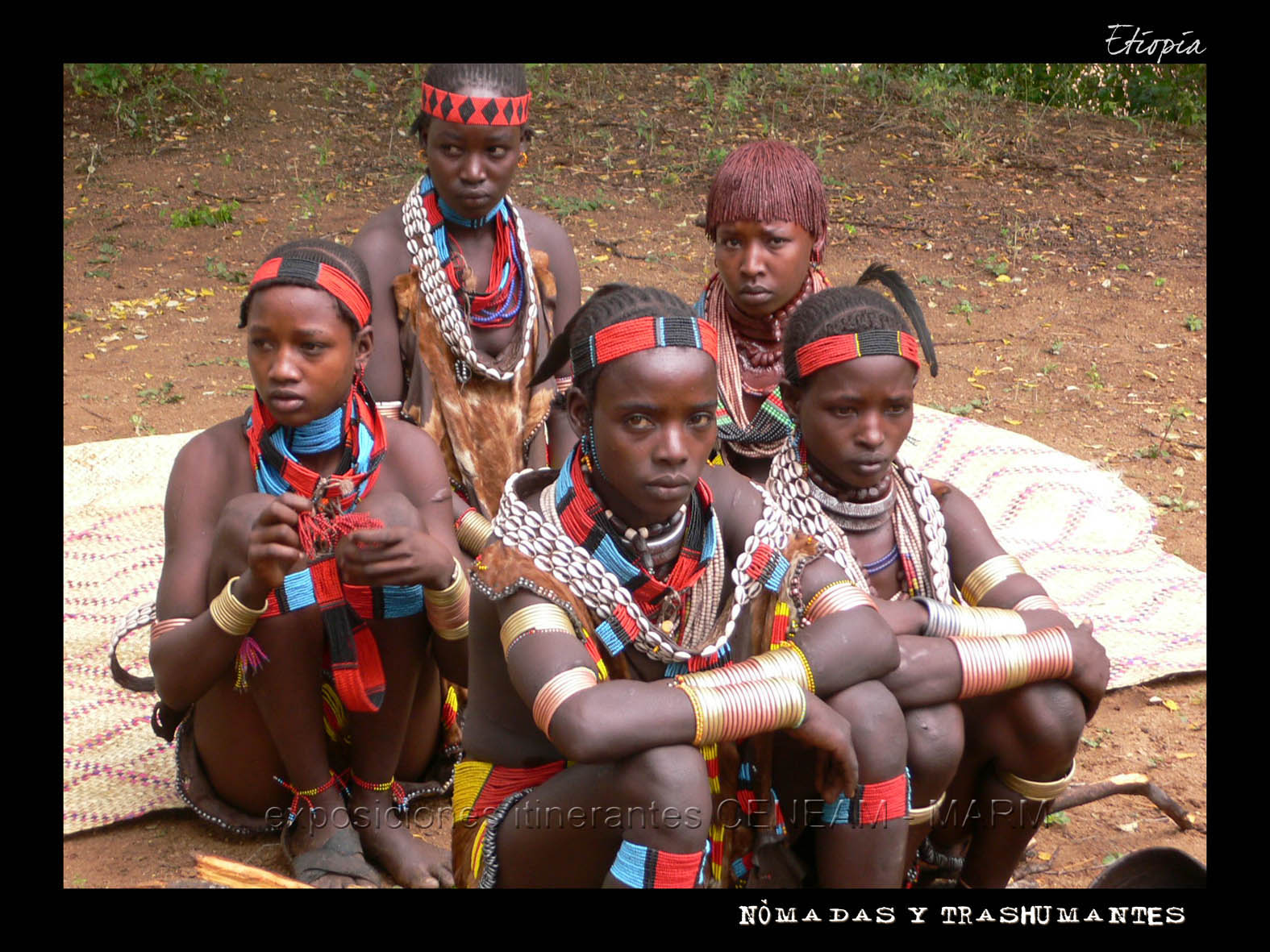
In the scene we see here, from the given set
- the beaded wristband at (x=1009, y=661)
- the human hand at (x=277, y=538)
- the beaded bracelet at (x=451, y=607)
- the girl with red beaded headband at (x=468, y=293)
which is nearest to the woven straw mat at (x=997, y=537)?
the beaded bracelet at (x=451, y=607)

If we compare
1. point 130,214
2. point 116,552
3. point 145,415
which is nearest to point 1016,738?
point 116,552

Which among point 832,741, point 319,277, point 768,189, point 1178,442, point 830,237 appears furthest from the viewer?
point 830,237

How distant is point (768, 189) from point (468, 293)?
43.8 inches

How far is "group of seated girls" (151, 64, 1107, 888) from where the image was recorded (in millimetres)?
2662

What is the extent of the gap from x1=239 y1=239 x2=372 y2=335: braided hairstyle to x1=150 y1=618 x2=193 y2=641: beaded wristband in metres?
0.78

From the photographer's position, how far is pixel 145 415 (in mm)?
6395

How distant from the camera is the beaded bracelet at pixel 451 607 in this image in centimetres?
321

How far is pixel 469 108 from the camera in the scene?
14.1ft

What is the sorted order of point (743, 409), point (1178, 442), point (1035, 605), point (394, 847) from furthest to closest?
point (1178, 442), point (743, 409), point (394, 847), point (1035, 605)

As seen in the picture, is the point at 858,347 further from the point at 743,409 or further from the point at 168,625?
the point at 168,625

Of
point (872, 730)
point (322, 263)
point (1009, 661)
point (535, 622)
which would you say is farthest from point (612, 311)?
point (1009, 661)

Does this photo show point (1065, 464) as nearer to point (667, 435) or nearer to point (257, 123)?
point (667, 435)

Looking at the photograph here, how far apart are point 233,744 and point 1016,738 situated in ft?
6.56

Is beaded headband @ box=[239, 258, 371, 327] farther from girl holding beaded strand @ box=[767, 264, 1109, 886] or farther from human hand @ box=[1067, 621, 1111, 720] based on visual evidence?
human hand @ box=[1067, 621, 1111, 720]
